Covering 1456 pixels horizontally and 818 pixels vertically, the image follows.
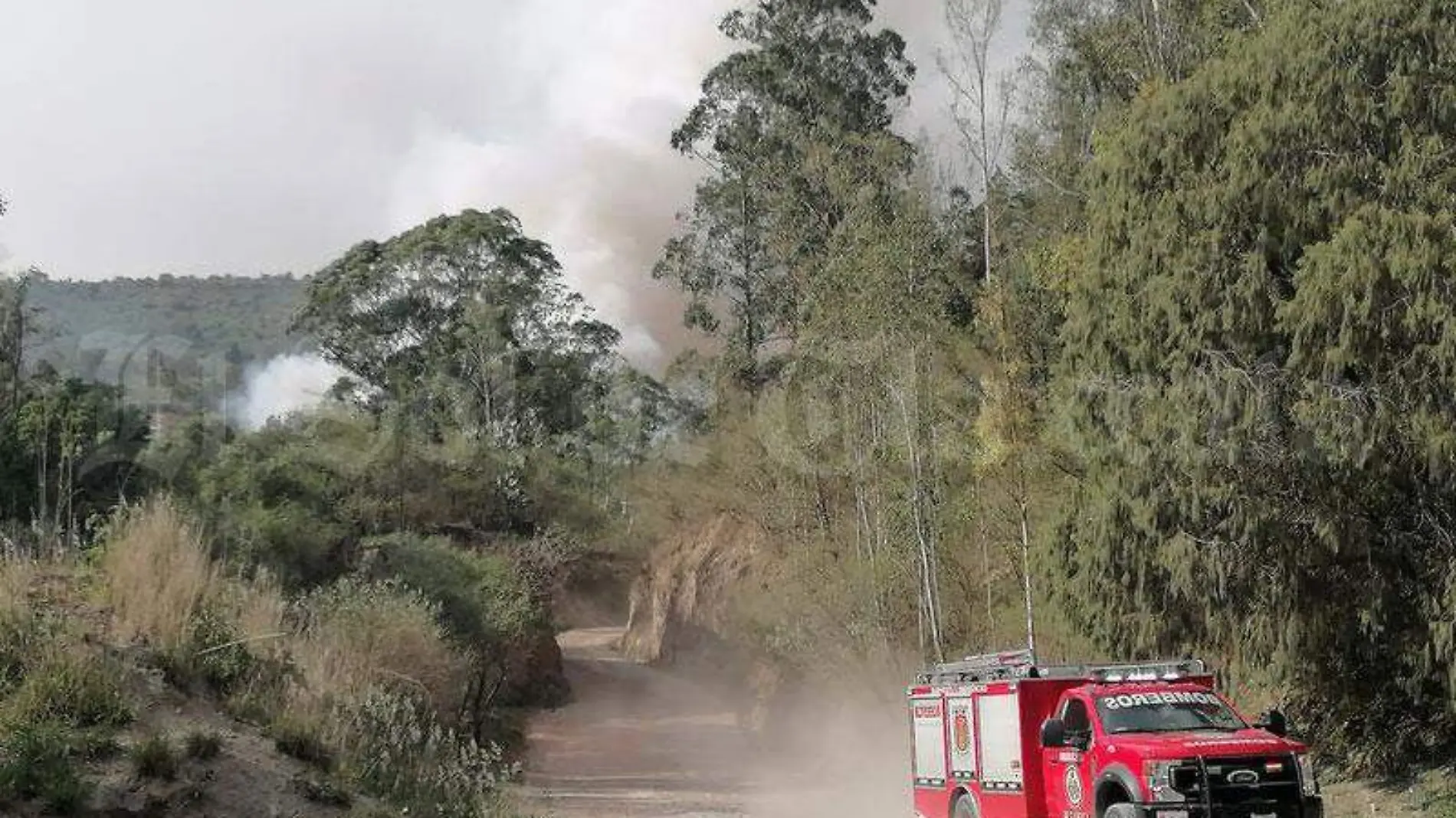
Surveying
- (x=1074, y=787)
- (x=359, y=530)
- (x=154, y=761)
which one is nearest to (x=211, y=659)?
(x=154, y=761)

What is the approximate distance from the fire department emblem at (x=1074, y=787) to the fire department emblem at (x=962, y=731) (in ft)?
7.42

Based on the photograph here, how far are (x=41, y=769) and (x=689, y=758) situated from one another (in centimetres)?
3430

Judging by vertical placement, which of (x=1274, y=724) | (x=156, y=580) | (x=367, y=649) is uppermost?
(x=156, y=580)

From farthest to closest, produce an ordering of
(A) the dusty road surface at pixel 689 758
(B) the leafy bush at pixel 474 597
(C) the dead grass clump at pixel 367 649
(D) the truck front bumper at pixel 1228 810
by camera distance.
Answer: (B) the leafy bush at pixel 474 597
(A) the dusty road surface at pixel 689 758
(C) the dead grass clump at pixel 367 649
(D) the truck front bumper at pixel 1228 810

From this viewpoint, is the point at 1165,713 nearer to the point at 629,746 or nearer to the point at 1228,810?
the point at 1228,810

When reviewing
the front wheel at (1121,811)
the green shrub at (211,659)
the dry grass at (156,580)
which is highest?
the dry grass at (156,580)

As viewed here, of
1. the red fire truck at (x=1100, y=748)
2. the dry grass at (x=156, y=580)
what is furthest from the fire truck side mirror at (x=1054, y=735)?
the dry grass at (x=156, y=580)

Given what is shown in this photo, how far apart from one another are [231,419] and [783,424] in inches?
1026

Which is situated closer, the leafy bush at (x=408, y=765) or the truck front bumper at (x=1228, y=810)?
the truck front bumper at (x=1228, y=810)

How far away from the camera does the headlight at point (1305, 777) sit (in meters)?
12.1

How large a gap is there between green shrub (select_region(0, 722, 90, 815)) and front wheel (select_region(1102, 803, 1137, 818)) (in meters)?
8.30

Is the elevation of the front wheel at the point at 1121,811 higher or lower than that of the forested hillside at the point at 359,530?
lower

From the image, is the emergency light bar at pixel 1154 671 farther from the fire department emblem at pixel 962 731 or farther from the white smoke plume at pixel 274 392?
the white smoke plume at pixel 274 392

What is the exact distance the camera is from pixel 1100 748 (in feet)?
41.8
